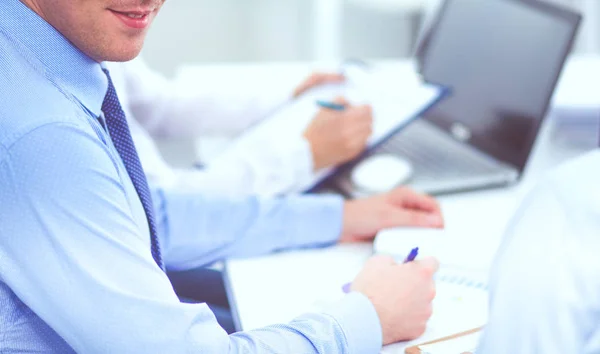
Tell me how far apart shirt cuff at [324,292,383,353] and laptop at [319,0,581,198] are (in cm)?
40

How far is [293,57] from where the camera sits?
3.23m

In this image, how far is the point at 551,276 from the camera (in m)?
0.56

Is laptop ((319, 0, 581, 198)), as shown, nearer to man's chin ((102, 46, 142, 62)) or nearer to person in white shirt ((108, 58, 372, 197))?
person in white shirt ((108, 58, 372, 197))

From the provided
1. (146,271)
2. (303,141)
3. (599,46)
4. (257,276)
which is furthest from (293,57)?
(146,271)

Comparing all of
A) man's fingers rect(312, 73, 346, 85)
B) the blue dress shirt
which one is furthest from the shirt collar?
man's fingers rect(312, 73, 346, 85)

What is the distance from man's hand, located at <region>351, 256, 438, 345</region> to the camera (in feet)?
2.70

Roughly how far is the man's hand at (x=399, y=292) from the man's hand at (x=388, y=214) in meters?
0.15

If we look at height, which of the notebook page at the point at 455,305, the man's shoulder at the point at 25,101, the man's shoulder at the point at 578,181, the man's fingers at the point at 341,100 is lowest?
the notebook page at the point at 455,305

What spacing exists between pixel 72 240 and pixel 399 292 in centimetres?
38

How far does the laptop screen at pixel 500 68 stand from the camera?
47.6 inches

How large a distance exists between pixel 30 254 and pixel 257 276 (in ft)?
1.27

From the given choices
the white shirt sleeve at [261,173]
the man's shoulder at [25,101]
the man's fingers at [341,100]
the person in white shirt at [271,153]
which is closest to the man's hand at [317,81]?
the person in white shirt at [271,153]

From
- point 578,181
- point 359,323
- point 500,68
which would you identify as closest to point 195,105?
point 500,68

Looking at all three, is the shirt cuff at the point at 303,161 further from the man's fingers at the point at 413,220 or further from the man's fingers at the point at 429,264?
the man's fingers at the point at 429,264
